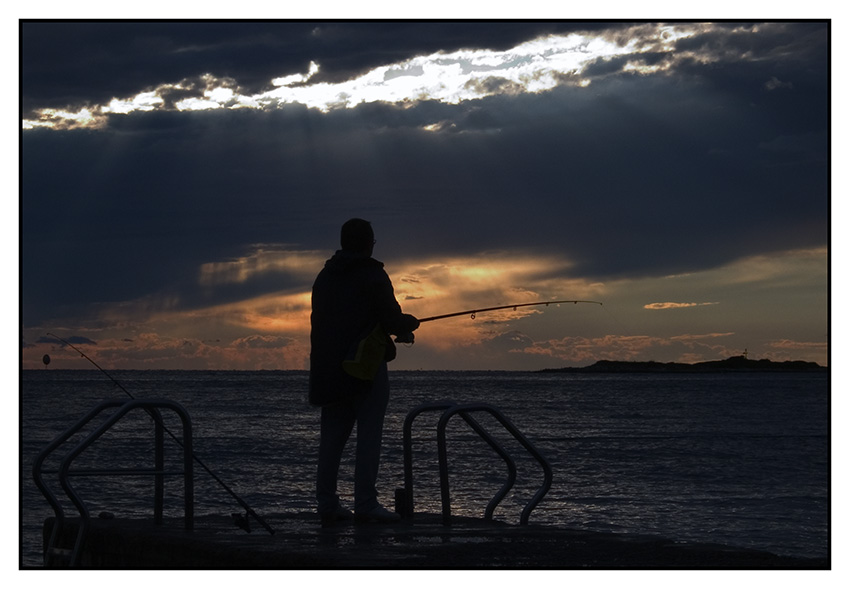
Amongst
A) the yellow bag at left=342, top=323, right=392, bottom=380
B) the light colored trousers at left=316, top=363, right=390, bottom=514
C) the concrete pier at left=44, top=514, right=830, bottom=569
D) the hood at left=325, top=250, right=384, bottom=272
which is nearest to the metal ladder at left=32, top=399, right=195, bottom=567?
the concrete pier at left=44, top=514, right=830, bottom=569

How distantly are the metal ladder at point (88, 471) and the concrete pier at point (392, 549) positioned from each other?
0.38ft

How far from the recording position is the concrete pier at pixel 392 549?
16.1 ft

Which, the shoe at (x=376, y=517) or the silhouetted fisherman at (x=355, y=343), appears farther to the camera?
the shoe at (x=376, y=517)

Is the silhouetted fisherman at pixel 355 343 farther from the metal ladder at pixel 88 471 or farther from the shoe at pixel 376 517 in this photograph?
the metal ladder at pixel 88 471

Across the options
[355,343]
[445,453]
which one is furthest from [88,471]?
[445,453]

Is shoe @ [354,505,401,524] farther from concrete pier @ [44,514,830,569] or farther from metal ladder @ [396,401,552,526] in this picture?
metal ladder @ [396,401,552,526]

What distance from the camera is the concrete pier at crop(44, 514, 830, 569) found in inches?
193

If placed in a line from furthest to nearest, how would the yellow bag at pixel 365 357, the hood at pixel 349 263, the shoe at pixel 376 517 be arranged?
the shoe at pixel 376 517 → the hood at pixel 349 263 → the yellow bag at pixel 365 357

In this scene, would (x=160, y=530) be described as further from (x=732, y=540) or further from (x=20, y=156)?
(x=732, y=540)

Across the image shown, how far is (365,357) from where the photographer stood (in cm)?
588

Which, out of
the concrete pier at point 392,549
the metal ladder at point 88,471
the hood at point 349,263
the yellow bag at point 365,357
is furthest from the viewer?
the hood at point 349,263

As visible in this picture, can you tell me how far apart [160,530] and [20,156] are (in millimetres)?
2554

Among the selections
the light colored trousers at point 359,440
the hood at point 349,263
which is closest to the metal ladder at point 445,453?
the light colored trousers at point 359,440

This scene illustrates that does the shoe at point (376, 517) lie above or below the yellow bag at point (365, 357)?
below
